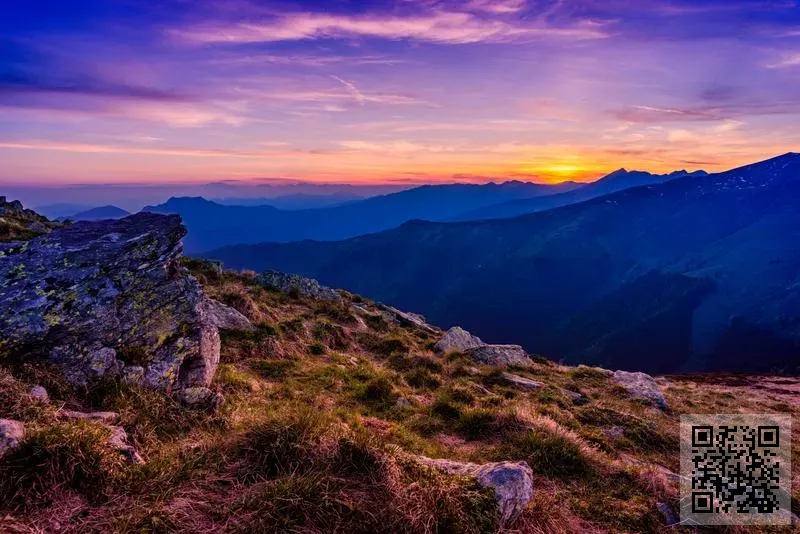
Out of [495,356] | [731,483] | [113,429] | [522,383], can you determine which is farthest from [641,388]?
[113,429]

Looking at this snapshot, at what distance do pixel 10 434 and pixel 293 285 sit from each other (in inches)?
902

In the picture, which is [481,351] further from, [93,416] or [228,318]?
[93,416]

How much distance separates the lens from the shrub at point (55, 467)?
4852 mm

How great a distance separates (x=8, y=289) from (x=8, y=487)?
5.37 meters

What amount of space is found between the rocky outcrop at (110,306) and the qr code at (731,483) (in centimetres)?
1063

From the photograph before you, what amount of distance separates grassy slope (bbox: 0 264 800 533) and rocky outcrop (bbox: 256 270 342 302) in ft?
42.8

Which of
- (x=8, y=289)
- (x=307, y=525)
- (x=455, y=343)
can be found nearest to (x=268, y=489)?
(x=307, y=525)

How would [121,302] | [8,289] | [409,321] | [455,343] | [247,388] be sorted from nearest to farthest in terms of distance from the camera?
[8,289]
[121,302]
[247,388]
[455,343]
[409,321]

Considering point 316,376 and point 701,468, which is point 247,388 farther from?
point 701,468

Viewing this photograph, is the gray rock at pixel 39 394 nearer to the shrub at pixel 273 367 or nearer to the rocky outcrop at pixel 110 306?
the rocky outcrop at pixel 110 306

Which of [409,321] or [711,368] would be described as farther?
[711,368]

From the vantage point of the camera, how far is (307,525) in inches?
195

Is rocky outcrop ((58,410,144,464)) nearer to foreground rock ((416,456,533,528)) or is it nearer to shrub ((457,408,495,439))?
foreground rock ((416,456,533,528))

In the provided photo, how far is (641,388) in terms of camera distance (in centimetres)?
2025
